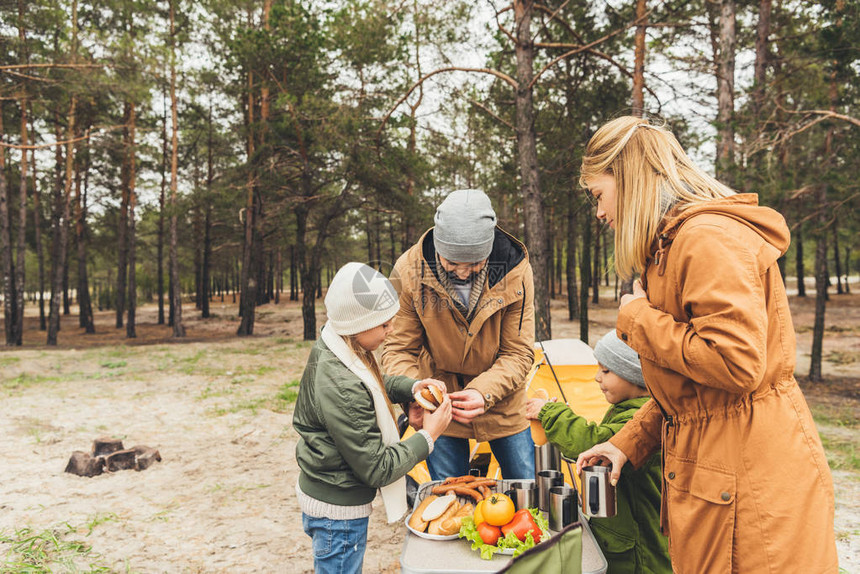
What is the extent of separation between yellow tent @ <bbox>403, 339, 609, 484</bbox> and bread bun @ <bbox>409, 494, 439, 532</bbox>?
2692mm

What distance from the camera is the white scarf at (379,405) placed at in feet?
7.01

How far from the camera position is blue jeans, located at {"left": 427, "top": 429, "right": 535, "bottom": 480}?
2.77 metres

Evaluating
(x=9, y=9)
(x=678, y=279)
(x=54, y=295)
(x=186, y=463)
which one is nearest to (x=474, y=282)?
(x=678, y=279)

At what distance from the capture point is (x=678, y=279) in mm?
1411

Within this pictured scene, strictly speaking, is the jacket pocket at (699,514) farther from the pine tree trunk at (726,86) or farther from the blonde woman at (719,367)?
the pine tree trunk at (726,86)

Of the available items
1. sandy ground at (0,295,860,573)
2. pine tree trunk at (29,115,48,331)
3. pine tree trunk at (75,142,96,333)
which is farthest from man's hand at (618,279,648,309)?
pine tree trunk at (75,142,96,333)

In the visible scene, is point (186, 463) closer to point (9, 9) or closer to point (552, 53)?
point (552, 53)

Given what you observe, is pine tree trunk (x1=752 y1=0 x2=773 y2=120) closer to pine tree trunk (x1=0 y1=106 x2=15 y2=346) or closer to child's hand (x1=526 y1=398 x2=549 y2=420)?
child's hand (x1=526 y1=398 x2=549 y2=420)

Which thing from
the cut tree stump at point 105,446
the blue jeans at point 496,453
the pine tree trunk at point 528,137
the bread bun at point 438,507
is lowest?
the cut tree stump at point 105,446

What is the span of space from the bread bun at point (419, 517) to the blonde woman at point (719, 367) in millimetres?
802

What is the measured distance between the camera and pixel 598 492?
1.81 meters

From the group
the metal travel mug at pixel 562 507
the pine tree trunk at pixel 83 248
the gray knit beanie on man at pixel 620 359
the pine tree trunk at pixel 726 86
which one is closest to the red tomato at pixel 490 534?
the metal travel mug at pixel 562 507

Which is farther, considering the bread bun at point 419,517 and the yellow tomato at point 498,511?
the bread bun at point 419,517

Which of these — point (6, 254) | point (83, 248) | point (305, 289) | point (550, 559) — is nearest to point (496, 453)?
point (550, 559)
